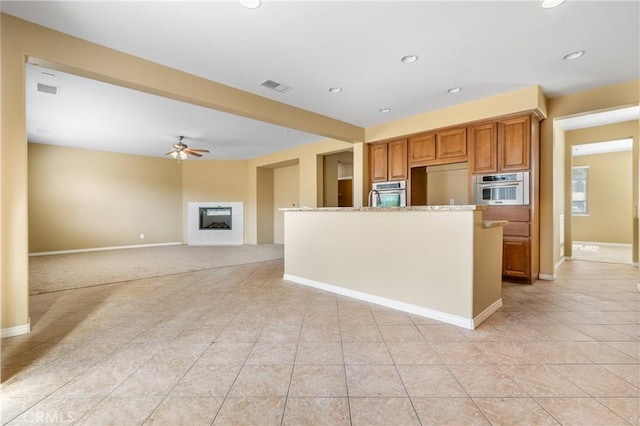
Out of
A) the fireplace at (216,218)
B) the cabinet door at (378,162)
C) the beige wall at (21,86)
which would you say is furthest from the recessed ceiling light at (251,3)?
the fireplace at (216,218)

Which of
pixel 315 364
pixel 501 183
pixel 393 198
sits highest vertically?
pixel 501 183

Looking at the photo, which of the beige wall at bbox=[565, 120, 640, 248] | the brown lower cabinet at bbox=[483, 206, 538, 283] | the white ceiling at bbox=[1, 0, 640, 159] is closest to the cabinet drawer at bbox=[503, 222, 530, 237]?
the brown lower cabinet at bbox=[483, 206, 538, 283]

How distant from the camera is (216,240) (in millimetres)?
8609

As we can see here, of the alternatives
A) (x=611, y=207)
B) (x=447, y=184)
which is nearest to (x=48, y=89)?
(x=447, y=184)

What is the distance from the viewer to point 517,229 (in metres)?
3.87

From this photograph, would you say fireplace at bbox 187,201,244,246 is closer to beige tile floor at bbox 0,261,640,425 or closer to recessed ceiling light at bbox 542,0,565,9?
beige tile floor at bbox 0,261,640,425

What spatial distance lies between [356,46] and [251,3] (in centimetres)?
109

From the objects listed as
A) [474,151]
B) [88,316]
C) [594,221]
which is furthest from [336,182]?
[594,221]

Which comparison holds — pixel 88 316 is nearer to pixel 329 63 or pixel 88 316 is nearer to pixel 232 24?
pixel 232 24

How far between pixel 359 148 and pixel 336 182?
6.57 feet

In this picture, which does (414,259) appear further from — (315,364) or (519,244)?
(519,244)

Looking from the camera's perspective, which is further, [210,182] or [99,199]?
[210,182]

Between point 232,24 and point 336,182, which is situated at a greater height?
point 232,24

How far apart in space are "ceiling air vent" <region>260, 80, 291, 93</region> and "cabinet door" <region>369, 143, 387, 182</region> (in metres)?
2.34
